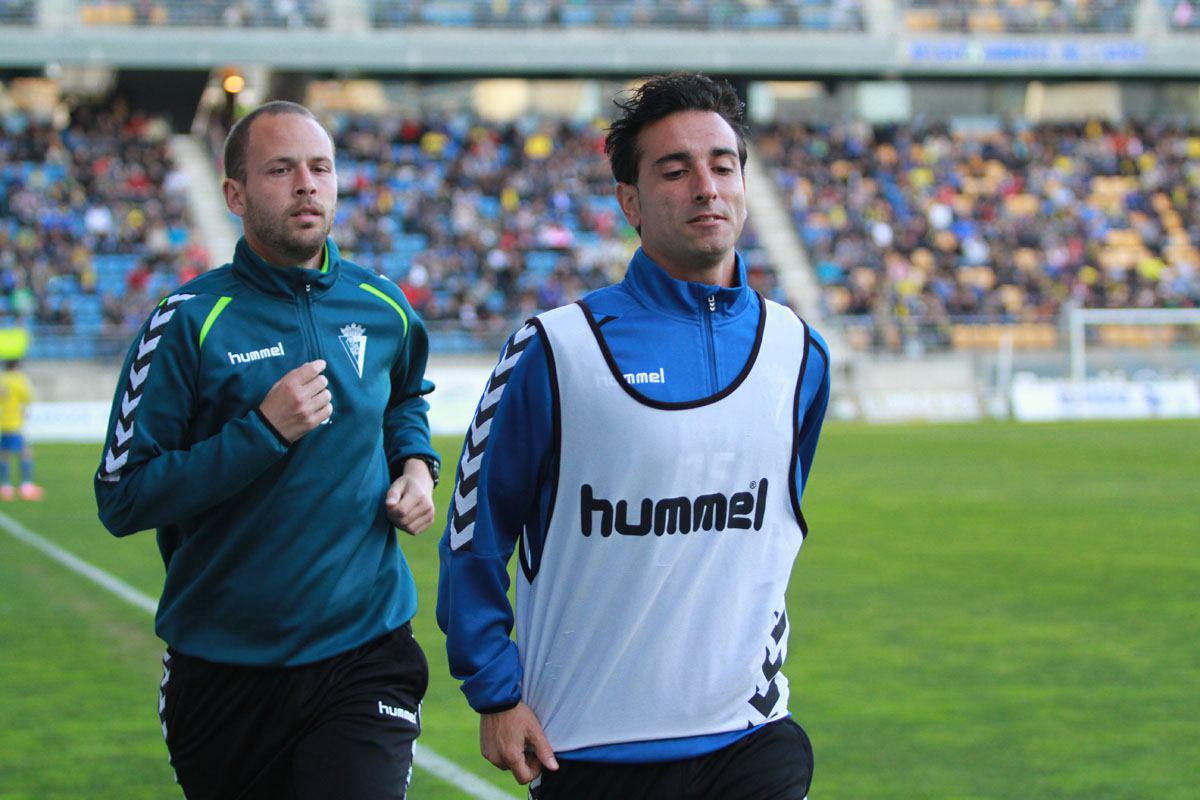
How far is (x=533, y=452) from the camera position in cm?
315

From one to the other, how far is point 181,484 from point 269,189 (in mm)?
733

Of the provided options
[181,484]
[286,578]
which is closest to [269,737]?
[286,578]

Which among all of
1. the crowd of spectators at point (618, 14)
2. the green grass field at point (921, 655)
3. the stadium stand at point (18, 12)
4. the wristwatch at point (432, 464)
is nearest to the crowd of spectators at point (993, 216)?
the crowd of spectators at point (618, 14)

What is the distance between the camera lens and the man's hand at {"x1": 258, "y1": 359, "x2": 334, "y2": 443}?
3.74 metres

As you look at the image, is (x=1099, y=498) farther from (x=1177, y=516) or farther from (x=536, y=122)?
(x=536, y=122)

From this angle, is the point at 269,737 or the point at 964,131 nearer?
the point at 269,737

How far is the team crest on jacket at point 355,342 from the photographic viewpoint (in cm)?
406

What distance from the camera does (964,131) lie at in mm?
48625

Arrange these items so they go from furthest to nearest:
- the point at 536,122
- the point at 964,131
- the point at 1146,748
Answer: the point at 964,131, the point at 536,122, the point at 1146,748

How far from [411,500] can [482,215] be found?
36788 millimetres

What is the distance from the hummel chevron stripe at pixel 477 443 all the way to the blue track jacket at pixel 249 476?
68 centimetres

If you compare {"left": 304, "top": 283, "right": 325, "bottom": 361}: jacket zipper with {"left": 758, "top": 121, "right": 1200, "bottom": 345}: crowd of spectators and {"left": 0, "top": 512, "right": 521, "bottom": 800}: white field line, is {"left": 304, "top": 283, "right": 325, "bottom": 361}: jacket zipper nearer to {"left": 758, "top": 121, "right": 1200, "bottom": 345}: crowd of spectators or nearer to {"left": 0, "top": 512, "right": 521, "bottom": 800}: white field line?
{"left": 0, "top": 512, "right": 521, "bottom": 800}: white field line

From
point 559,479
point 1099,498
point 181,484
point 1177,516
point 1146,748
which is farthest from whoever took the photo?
point 1099,498

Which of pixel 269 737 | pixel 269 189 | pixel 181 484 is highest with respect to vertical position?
pixel 269 189
